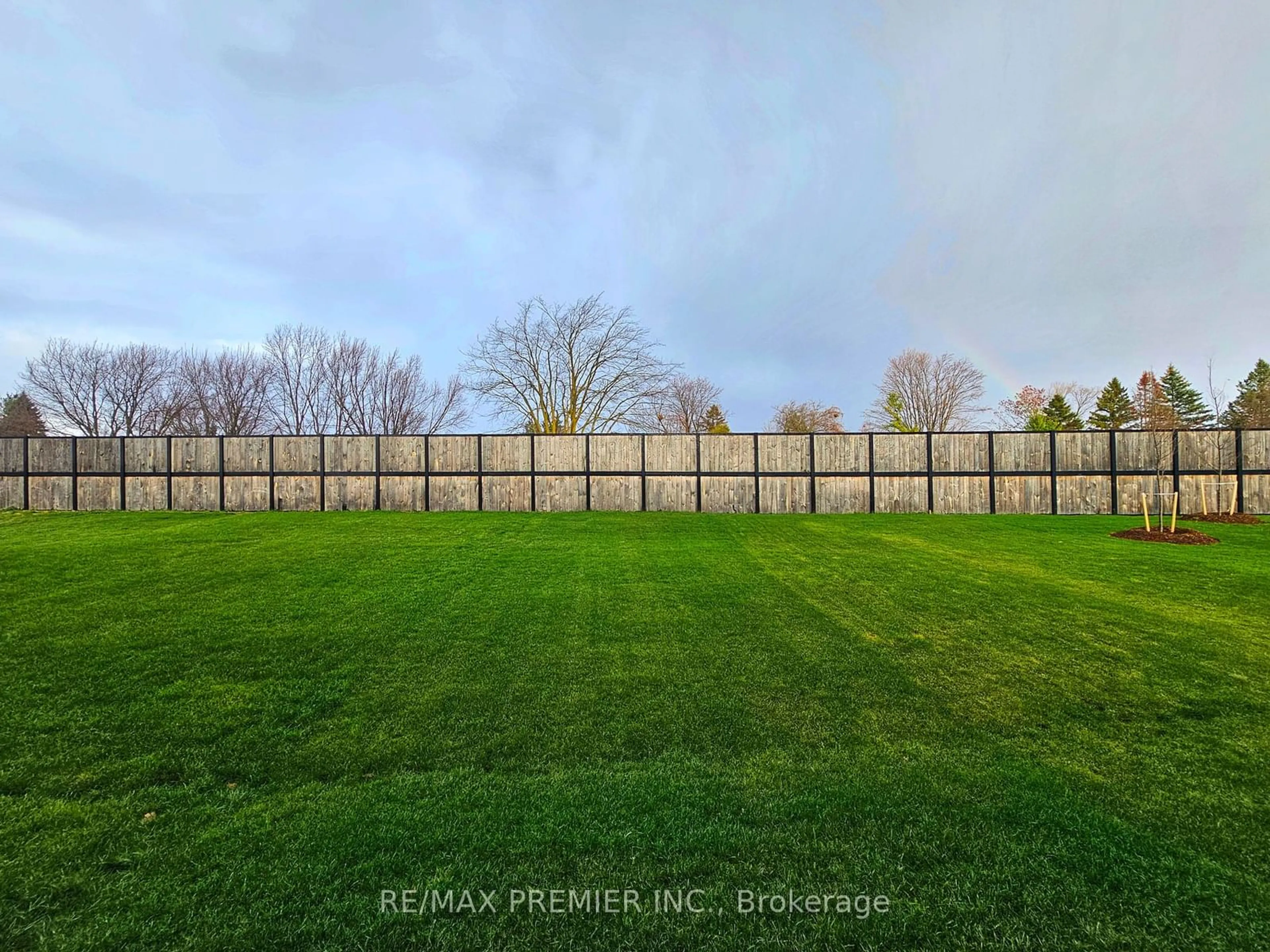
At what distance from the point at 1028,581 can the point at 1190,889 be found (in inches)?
213

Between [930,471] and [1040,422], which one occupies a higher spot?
[1040,422]

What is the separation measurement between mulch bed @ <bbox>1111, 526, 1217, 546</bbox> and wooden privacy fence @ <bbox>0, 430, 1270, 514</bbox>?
4.06 metres

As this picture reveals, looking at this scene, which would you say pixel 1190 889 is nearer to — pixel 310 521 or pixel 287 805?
pixel 287 805

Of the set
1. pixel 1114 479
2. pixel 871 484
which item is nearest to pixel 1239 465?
pixel 1114 479

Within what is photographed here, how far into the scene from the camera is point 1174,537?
30.5 ft

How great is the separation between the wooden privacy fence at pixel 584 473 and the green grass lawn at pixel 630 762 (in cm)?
827

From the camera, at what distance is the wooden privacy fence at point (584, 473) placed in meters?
13.9

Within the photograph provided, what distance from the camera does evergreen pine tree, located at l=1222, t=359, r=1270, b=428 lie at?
3206 centimetres

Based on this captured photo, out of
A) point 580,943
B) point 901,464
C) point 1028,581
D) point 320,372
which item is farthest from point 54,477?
point 901,464

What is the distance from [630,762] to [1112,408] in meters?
50.4

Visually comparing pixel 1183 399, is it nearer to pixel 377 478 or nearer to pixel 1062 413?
pixel 1062 413

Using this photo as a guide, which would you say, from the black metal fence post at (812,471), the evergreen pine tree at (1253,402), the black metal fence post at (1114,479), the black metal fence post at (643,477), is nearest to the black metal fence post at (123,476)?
the black metal fence post at (643,477)

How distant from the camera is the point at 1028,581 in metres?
6.37

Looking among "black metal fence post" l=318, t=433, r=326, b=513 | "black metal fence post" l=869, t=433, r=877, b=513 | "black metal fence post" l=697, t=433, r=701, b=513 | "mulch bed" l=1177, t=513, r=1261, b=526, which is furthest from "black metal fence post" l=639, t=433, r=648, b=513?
"mulch bed" l=1177, t=513, r=1261, b=526
